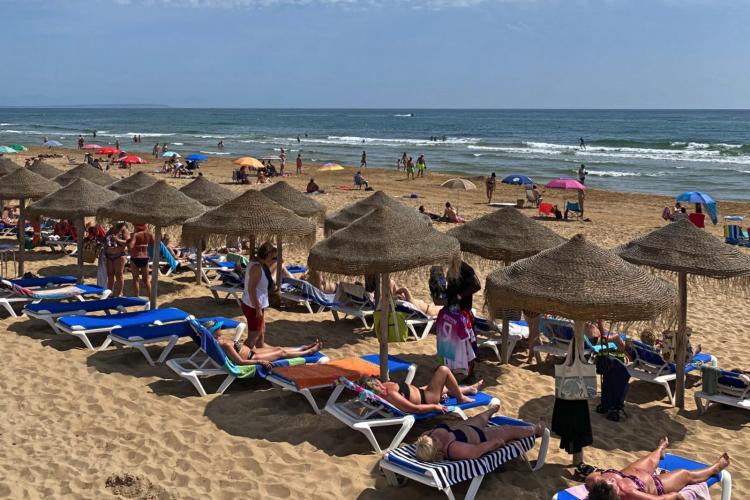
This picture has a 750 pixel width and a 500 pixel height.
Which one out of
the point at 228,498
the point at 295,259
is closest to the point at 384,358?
the point at 228,498

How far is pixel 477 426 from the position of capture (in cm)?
546

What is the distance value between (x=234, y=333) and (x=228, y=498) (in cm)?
425

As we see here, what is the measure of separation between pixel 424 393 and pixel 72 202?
669 centimetres

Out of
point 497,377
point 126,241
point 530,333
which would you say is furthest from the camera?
point 126,241

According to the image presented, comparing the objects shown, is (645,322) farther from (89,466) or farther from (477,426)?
(89,466)

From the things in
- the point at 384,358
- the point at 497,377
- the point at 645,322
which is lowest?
the point at 497,377

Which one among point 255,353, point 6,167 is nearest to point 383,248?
point 255,353

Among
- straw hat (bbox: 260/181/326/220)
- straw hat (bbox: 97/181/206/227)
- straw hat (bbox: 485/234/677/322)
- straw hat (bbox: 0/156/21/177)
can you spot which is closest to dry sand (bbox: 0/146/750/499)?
straw hat (bbox: 485/234/677/322)

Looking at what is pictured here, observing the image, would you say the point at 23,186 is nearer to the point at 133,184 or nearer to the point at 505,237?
the point at 133,184

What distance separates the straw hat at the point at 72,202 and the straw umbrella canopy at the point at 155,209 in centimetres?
68

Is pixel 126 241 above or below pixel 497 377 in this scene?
above

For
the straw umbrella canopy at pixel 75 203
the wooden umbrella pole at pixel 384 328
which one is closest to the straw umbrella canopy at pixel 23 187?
the straw umbrella canopy at pixel 75 203

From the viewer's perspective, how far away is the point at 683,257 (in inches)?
274

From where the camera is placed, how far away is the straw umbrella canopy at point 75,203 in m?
10.4
